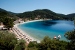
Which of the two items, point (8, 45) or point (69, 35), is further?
point (8, 45)

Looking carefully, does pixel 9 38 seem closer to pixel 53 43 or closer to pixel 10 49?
pixel 10 49

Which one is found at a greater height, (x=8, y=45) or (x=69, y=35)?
(x=69, y=35)

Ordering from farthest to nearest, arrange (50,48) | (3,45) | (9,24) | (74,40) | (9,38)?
(9,24)
(9,38)
(3,45)
(50,48)
(74,40)

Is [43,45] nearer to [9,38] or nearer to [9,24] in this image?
[9,38]

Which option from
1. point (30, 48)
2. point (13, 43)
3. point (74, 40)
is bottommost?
point (30, 48)

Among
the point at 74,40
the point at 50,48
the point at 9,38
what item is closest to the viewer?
the point at 74,40

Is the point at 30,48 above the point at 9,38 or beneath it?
beneath

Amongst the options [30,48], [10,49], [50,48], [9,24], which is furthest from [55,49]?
[9,24]

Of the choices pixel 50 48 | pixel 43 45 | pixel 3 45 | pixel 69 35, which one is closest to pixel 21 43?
pixel 3 45

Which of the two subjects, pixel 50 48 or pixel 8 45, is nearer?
pixel 50 48
